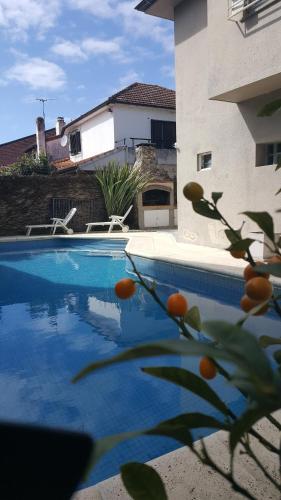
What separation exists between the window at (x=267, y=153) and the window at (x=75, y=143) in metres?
16.3

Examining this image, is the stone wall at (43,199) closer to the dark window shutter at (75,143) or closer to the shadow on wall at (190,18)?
the shadow on wall at (190,18)

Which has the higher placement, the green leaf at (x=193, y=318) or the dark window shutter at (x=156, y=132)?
the dark window shutter at (x=156, y=132)

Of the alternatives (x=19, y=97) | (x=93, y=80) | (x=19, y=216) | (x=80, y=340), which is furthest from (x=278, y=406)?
(x=19, y=97)

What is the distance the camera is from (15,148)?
29.6 metres

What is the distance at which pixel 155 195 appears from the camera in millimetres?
15742

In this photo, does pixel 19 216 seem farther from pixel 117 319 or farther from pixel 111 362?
pixel 111 362

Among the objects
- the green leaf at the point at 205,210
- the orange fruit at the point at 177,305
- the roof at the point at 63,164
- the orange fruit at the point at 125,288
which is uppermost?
the roof at the point at 63,164

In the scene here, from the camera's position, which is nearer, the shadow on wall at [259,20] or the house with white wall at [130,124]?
the shadow on wall at [259,20]

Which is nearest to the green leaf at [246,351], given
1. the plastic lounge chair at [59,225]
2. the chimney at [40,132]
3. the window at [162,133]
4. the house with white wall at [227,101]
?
the house with white wall at [227,101]

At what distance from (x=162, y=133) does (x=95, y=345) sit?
16.3 metres

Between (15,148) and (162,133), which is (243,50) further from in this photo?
(15,148)

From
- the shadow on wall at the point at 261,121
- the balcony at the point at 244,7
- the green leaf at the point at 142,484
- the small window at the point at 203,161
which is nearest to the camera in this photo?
the green leaf at the point at 142,484

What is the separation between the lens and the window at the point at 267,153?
7633mm

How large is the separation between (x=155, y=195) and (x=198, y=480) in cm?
1457
